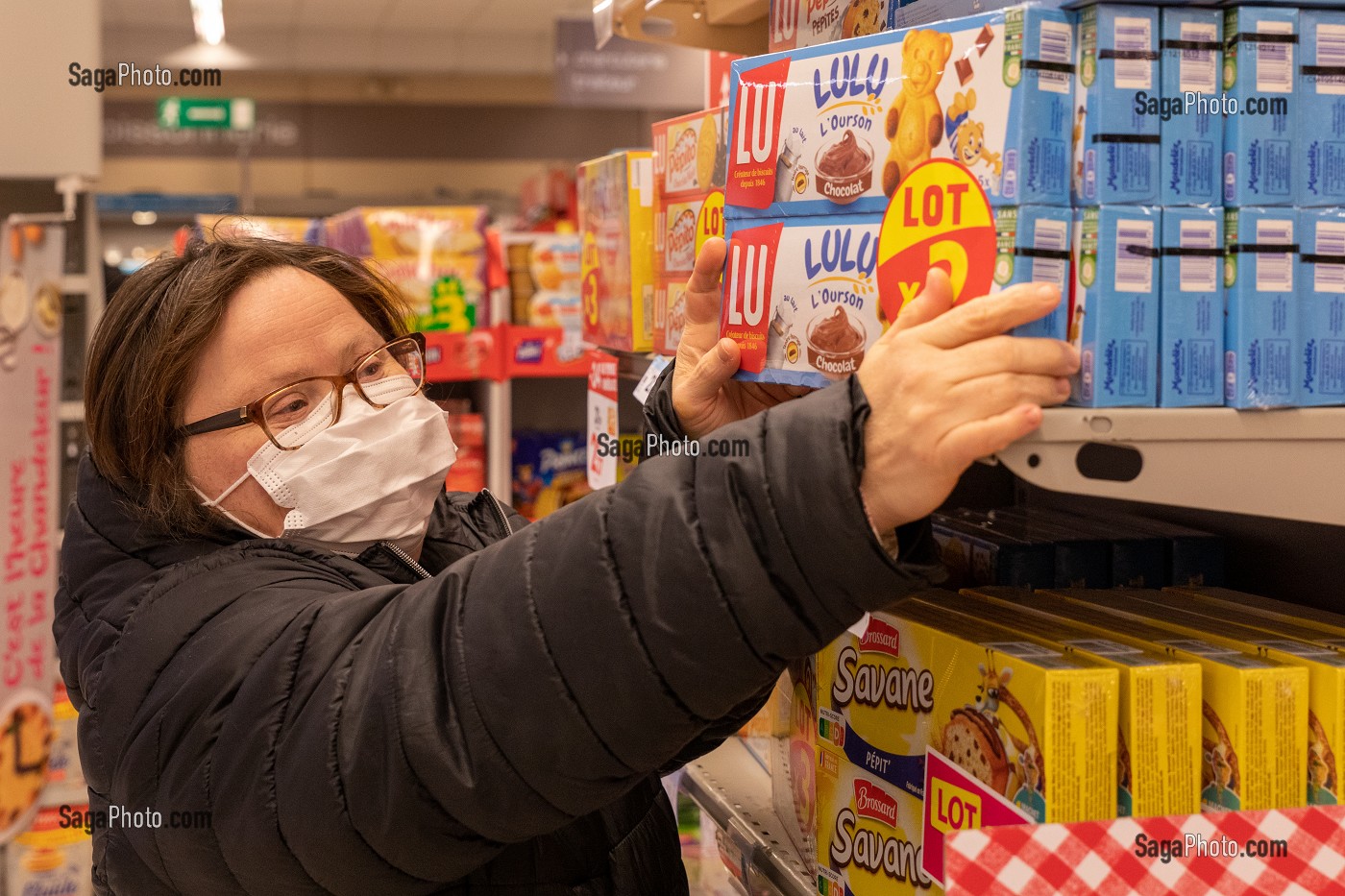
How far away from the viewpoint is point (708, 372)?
60.8 inches

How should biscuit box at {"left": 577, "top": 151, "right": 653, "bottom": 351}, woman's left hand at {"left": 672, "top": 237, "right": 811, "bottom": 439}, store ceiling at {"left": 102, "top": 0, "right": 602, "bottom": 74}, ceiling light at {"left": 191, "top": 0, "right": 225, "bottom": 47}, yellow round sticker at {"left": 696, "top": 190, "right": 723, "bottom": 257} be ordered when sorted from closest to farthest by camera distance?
woman's left hand at {"left": 672, "top": 237, "right": 811, "bottom": 439} → yellow round sticker at {"left": 696, "top": 190, "right": 723, "bottom": 257} → biscuit box at {"left": 577, "top": 151, "right": 653, "bottom": 351} → ceiling light at {"left": 191, "top": 0, "right": 225, "bottom": 47} → store ceiling at {"left": 102, "top": 0, "right": 602, "bottom": 74}

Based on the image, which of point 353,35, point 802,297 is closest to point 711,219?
point 802,297

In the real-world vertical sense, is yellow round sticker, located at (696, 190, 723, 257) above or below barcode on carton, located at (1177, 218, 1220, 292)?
above

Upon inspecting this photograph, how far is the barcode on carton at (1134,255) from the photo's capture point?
1130 mm

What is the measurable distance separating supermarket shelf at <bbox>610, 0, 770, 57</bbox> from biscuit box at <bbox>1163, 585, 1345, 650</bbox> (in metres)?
1.15

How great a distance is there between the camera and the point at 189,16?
1229 centimetres

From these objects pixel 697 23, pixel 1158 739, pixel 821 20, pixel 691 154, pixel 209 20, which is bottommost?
pixel 1158 739

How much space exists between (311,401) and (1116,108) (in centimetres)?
111

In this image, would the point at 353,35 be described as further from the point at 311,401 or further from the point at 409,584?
the point at 409,584

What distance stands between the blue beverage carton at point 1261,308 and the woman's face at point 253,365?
1.15 metres

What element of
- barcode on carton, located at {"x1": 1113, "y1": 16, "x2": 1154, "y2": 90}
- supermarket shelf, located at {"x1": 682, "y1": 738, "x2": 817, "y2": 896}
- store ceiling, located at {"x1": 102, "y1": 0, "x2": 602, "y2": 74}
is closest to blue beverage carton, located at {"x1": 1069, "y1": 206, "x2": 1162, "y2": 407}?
barcode on carton, located at {"x1": 1113, "y1": 16, "x2": 1154, "y2": 90}

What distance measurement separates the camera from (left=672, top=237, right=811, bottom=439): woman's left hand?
1537mm

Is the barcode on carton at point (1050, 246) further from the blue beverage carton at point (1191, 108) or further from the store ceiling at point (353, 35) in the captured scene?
the store ceiling at point (353, 35)

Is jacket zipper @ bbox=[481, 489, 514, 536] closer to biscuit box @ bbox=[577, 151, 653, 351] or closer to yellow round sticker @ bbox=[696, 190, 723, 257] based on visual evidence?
biscuit box @ bbox=[577, 151, 653, 351]
